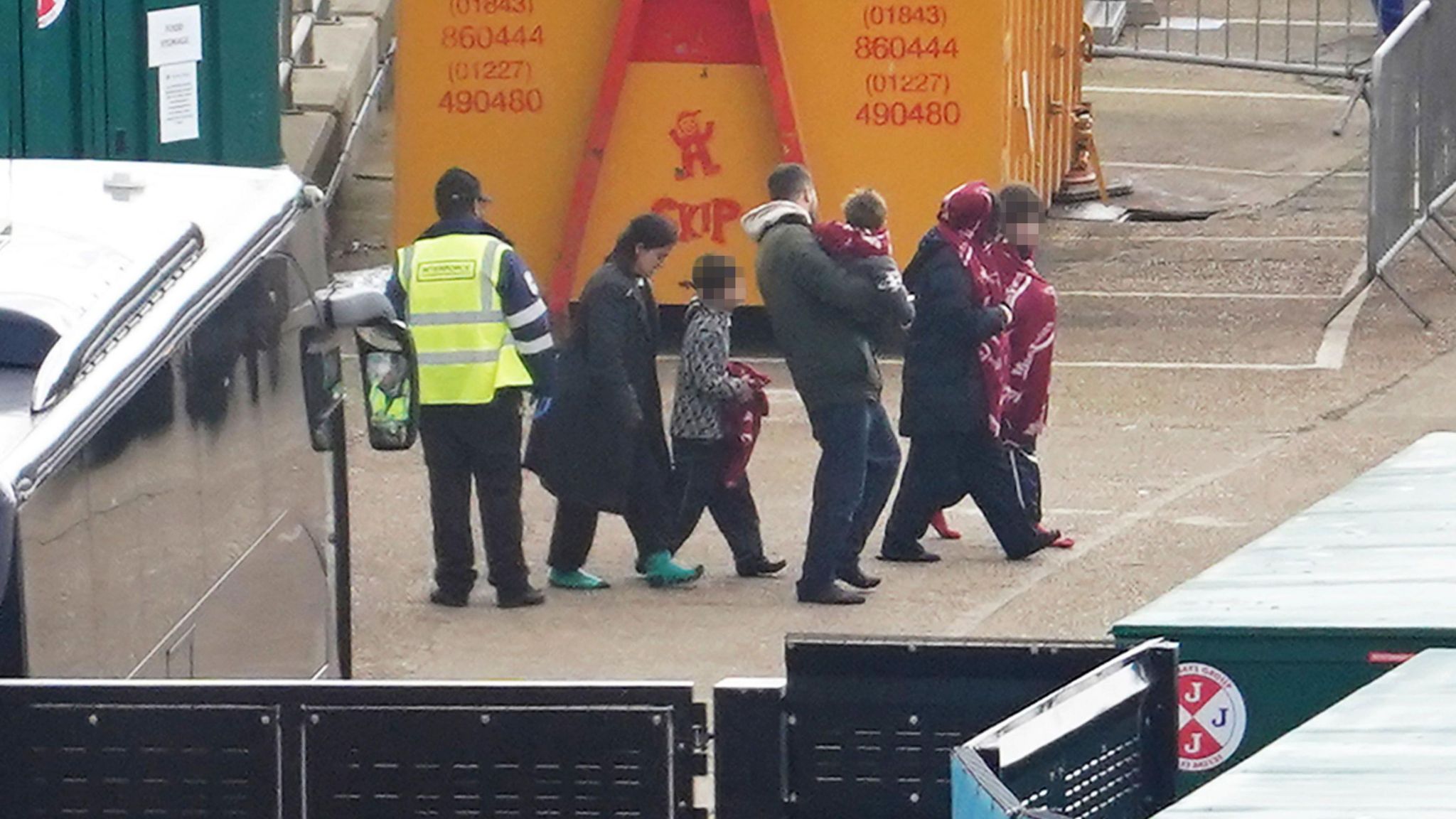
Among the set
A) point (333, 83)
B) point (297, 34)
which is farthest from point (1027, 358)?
point (297, 34)

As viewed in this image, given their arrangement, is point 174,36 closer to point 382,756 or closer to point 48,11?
point 48,11

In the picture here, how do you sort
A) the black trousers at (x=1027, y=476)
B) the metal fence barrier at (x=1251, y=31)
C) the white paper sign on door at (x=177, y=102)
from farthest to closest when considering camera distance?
1. the metal fence barrier at (x=1251, y=31)
2. the white paper sign on door at (x=177, y=102)
3. the black trousers at (x=1027, y=476)

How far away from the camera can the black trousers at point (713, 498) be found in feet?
34.2

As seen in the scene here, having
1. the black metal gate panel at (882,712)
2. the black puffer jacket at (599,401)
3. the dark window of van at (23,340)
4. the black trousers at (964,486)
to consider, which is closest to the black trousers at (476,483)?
the black puffer jacket at (599,401)

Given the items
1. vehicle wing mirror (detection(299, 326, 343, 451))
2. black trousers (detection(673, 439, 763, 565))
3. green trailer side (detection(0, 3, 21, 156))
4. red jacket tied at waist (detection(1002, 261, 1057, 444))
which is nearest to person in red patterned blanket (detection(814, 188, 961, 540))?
red jacket tied at waist (detection(1002, 261, 1057, 444))

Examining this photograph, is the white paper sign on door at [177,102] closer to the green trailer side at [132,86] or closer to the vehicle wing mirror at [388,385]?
the green trailer side at [132,86]

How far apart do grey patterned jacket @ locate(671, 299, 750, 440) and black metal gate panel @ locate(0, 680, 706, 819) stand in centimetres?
569

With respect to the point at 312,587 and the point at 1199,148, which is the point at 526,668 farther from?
the point at 1199,148

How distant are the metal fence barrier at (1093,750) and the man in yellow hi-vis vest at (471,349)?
5.63 metres

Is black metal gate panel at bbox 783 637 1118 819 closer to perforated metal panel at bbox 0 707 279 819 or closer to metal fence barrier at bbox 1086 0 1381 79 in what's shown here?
perforated metal panel at bbox 0 707 279 819

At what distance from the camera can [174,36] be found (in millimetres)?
12820

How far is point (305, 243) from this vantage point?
21.6 feet

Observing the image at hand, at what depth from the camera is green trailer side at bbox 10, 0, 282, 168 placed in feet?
38.5

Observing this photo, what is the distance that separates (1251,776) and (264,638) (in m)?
2.76
